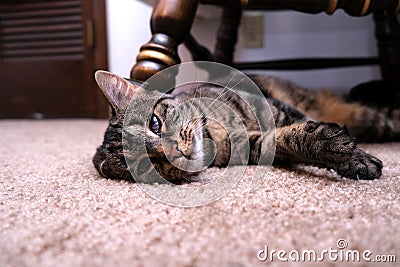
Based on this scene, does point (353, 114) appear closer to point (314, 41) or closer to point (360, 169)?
point (360, 169)

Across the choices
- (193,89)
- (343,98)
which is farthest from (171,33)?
(343,98)

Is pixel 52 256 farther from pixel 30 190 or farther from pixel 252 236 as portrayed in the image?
pixel 30 190

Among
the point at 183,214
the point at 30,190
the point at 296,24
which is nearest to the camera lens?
the point at 183,214

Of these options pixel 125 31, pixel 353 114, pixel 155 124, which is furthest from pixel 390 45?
pixel 125 31

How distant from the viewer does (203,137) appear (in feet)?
3.16

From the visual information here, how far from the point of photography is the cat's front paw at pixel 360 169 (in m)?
0.79

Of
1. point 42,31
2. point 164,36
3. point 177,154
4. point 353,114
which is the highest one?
point 164,36

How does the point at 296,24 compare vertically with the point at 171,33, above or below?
below

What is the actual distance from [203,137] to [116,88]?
0.80 ft

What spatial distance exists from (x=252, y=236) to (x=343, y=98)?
3.59 ft

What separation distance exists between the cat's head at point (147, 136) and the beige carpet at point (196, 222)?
0.05m

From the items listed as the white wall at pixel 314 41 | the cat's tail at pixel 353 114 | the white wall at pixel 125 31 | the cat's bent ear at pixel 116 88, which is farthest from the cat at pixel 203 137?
the white wall at pixel 125 31

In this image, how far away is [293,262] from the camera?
453 millimetres

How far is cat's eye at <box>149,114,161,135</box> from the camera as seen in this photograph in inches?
33.9
